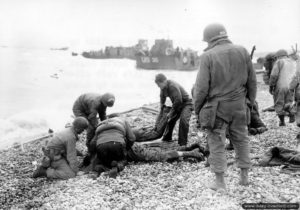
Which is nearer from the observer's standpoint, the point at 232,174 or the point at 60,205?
the point at 60,205

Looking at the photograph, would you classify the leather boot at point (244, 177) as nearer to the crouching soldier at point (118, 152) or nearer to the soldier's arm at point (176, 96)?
the crouching soldier at point (118, 152)

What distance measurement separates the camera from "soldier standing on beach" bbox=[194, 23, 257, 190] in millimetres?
4109

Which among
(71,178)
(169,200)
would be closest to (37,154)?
(71,178)

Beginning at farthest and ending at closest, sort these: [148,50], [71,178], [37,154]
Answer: [148,50], [37,154], [71,178]

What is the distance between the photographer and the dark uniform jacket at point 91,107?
24.8 ft

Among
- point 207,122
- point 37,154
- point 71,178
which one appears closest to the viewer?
point 207,122

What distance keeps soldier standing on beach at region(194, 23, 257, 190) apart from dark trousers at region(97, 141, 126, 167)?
77.5 inches

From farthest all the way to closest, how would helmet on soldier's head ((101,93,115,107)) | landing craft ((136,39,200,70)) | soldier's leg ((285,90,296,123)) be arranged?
landing craft ((136,39,200,70))
soldier's leg ((285,90,296,123))
helmet on soldier's head ((101,93,115,107))

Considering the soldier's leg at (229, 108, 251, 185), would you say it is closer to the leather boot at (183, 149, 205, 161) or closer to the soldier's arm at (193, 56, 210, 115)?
the soldier's arm at (193, 56, 210, 115)

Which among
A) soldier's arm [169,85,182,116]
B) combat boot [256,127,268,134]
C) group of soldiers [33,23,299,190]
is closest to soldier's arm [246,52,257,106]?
group of soldiers [33,23,299,190]

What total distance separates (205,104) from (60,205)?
7.74 feet

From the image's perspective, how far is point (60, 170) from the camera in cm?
591

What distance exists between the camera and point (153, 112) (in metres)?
13.2

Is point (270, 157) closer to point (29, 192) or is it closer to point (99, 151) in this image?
point (99, 151)
